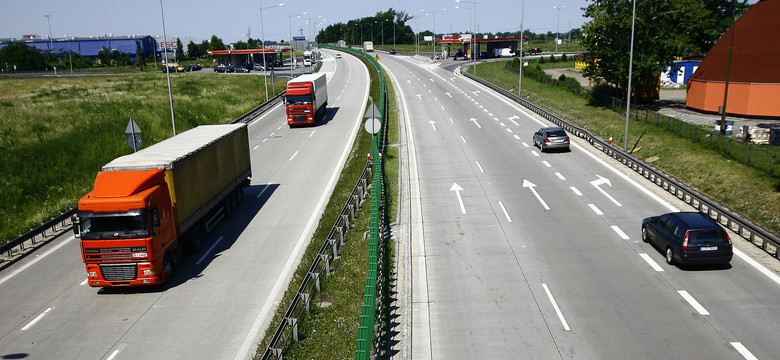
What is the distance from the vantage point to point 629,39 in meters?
48.0

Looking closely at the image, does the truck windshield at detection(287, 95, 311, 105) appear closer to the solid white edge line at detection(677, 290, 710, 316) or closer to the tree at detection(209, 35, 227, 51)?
the solid white edge line at detection(677, 290, 710, 316)

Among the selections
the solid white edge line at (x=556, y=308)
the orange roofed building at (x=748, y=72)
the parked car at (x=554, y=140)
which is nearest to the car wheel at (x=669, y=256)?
the solid white edge line at (x=556, y=308)

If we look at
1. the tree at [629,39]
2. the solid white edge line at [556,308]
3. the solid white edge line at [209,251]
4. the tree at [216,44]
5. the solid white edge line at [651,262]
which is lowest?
the solid white edge line at [209,251]

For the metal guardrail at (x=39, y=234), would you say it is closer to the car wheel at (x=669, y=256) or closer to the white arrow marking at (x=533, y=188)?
the white arrow marking at (x=533, y=188)

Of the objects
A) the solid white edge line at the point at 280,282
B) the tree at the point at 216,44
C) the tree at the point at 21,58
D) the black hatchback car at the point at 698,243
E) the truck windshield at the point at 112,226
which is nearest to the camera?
the solid white edge line at the point at 280,282

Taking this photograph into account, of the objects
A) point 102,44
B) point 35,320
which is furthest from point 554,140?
point 102,44

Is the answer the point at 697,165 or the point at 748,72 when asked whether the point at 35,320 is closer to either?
the point at 697,165

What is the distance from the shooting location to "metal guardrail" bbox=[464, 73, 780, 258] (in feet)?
65.9

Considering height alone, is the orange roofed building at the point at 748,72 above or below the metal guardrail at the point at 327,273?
above

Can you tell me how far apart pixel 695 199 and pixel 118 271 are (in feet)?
76.0

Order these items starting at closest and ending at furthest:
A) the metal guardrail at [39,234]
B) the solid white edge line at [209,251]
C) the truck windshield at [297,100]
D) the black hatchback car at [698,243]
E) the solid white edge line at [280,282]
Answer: the solid white edge line at [280,282]
the black hatchback car at [698,243]
the solid white edge line at [209,251]
the metal guardrail at [39,234]
the truck windshield at [297,100]

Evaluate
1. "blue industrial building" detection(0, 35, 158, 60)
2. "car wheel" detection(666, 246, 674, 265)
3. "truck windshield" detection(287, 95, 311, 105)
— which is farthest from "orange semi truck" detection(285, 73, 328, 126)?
"blue industrial building" detection(0, 35, 158, 60)

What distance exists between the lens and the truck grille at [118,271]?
57.2 ft

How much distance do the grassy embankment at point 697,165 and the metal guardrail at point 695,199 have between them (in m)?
1.29
